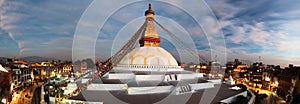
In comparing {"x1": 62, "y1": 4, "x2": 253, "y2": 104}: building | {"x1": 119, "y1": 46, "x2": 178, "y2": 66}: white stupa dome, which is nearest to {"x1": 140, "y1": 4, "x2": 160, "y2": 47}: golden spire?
{"x1": 62, "y1": 4, "x2": 253, "y2": 104}: building

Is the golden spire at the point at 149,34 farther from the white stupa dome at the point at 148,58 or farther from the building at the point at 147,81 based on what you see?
the white stupa dome at the point at 148,58

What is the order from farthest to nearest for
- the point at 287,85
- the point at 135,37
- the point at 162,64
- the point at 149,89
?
the point at 287,85 → the point at 135,37 → the point at 162,64 → the point at 149,89

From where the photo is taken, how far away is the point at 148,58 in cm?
1355

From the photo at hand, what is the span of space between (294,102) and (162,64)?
1190 cm

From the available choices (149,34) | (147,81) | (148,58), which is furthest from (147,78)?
(149,34)

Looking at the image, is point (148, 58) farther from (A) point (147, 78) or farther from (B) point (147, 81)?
(B) point (147, 81)

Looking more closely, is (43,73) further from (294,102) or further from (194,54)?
(294,102)

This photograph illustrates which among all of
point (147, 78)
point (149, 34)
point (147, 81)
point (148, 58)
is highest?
point (149, 34)

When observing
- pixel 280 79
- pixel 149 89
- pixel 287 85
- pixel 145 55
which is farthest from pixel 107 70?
pixel 280 79

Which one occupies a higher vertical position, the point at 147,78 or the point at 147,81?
the point at 147,78

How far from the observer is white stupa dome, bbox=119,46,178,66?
44.1 feet

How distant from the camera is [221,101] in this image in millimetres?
8555

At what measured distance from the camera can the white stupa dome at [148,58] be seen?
1344 centimetres

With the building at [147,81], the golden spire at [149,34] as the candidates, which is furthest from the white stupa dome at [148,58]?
the golden spire at [149,34]
